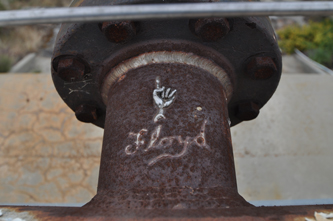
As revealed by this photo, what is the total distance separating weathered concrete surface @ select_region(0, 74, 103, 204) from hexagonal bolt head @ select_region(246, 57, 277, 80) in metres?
2.37

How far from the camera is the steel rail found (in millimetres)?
767

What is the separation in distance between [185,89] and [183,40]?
27 centimetres

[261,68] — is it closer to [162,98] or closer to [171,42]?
[171,42]

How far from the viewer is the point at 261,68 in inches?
56.7

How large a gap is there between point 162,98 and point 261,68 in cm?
56

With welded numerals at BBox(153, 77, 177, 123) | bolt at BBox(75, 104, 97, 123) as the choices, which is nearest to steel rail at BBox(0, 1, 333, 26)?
welded numerals at BBox(153, 77, 177, 123)

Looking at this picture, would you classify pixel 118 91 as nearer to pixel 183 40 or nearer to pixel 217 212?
pixel 183 40

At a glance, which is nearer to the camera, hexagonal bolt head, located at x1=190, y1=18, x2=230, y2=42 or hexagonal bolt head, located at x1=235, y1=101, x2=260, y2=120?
hexagonal bolt head, located at x1=190, y1=18, x2=230, y2=42

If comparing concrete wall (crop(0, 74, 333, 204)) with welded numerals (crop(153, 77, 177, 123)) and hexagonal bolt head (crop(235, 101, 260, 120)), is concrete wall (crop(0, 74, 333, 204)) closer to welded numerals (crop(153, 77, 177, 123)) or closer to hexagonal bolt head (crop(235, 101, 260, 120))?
hexagonal bolt head (crop(235, 101, 260, 120))
